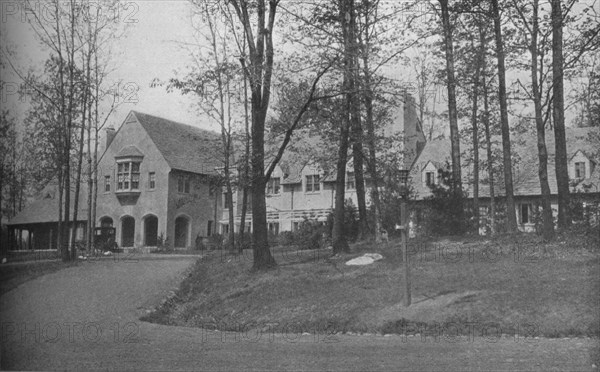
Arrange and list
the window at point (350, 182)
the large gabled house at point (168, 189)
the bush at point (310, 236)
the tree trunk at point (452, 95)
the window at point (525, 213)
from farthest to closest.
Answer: the large gabled house at point (168, 189)
the window at point (350, 182)
the window at point (525, 213)
the bush at point (310, 236)
the tree trunk at point (452, 95)

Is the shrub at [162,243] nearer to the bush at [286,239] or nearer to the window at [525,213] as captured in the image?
the bush at [286,239]

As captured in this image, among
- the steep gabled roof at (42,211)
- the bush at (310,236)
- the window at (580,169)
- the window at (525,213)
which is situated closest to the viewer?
the bush at (310,236)

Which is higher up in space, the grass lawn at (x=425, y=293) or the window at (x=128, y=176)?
the window at (x=128, y=176)

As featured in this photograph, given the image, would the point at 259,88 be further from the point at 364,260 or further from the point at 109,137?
the point at 109,137

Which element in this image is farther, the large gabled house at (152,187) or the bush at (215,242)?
the large gabled house at (152,187)

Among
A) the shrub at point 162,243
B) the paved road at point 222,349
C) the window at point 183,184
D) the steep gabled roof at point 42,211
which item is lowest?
the paved road at point 222,349

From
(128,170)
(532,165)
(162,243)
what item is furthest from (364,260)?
(128,170)

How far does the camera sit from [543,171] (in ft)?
56.3

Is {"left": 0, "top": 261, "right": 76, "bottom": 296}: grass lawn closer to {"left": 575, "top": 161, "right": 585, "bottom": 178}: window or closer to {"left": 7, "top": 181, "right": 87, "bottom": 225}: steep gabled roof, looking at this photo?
{"left": 7, "top": 181, "right": 87, "bottom": 225}: steep gabled roof

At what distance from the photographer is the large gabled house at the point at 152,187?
127 ft

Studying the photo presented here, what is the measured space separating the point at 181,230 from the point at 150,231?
2.46 meters

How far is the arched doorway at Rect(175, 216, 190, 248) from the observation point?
3906 centimetres

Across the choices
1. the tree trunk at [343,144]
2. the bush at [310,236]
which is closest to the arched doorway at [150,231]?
the bush at [310,236]

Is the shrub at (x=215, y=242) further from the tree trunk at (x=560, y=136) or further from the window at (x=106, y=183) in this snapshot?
the tree trunk at (x=560, y=136)
